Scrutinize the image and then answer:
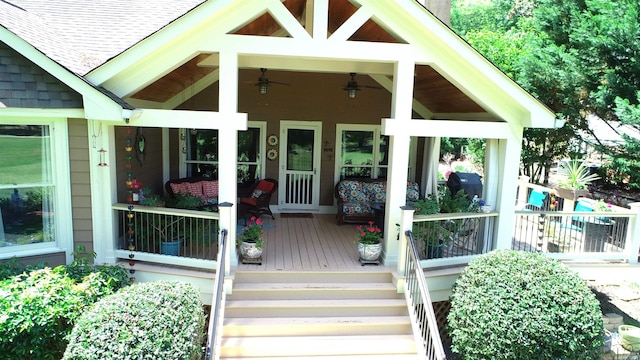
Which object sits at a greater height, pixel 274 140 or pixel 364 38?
pixel 364 38

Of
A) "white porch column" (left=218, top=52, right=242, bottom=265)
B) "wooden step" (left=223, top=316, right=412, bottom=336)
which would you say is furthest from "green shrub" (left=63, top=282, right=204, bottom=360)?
"white porch column" (left=218, top=52, right=242, bottom=265)

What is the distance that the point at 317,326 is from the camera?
558 centimetres

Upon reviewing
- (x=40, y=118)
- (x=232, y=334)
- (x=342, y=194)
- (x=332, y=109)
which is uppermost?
(x=332, y=109)

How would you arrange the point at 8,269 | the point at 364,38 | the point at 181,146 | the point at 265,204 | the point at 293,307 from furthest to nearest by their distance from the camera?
1. the point at 181,146
2. the point at 265,204
3. the point at 364,38
4. the point at 293,307
5. the point at 8,269

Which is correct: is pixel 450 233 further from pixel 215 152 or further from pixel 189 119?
pixel 215 152

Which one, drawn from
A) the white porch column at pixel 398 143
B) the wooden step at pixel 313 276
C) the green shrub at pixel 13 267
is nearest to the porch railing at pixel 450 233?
the white porch column at pixel 398 143

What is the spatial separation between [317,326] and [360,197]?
4.28 m

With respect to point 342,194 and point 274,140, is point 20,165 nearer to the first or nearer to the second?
point 274,140

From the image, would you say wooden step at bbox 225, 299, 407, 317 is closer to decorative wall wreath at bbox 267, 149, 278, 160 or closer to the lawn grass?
the lawn grass

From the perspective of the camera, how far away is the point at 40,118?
18.4 ft

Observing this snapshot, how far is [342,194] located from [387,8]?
176 inches

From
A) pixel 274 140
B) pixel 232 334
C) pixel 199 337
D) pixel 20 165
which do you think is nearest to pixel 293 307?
pixel 232 334

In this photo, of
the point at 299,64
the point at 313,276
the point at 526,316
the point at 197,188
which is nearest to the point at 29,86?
the point at 299,64

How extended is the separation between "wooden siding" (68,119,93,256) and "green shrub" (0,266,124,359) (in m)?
0.87
